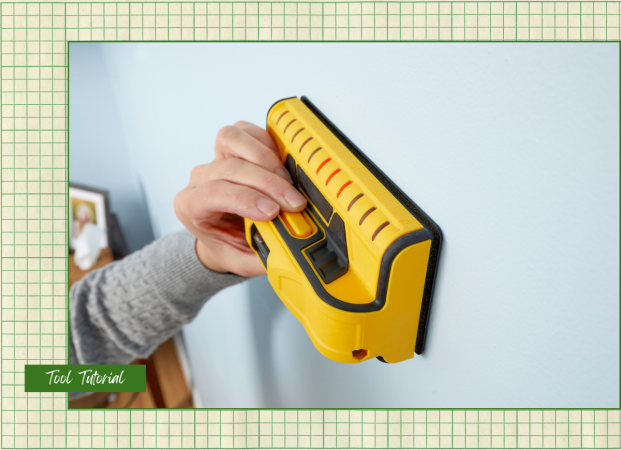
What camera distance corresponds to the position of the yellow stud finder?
0.24 m

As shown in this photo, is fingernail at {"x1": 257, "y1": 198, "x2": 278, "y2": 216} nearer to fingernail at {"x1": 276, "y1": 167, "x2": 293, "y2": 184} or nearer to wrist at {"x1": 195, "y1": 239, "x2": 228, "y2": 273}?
fingernail at {"x1": 276, "y1": 167, "x2": 293, "y2": 184}

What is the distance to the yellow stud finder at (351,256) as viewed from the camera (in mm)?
244

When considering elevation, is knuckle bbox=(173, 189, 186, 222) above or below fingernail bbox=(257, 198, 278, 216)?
below

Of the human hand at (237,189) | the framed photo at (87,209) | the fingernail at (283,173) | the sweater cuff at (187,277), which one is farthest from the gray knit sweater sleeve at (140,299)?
the framed photo at (87,209)

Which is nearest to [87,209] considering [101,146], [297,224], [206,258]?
[101,146]

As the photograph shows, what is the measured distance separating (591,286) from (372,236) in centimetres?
11

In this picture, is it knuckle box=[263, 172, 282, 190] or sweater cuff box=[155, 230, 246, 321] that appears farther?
sweater cuff box=[155, 230, 246, 321]

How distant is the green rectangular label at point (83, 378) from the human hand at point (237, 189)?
0.18 meters

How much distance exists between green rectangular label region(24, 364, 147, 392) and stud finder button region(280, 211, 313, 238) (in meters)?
0.26

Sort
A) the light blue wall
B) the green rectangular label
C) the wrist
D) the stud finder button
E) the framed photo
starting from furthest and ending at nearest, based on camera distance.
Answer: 1. the framed photo
2. the light blue wall
3. the wrist
4. the green rectangular label
5. the stud finder button

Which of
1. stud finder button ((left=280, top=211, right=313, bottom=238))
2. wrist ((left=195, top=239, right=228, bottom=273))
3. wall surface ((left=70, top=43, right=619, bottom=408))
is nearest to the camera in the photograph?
wall surface ((left=70, top=43, right=619, bottom=408))

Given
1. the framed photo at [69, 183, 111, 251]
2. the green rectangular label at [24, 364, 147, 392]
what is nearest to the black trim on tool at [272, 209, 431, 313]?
the green rectangular label at [24, 364, 147, 392]

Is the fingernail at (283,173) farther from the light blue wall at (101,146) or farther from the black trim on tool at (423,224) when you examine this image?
the light blue wall at (101,146)

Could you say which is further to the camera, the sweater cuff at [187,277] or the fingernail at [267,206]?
the sweater cuff at [187,277]
